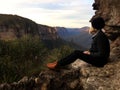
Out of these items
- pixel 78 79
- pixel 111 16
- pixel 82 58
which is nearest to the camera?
pixel 82 58

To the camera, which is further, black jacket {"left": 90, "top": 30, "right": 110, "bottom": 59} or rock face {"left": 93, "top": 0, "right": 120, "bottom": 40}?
rock face {"left": 93, "top": 0, "right": 120, "bottom": 40}

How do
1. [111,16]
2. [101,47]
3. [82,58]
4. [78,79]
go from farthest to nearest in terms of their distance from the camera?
[111,16] → [78,79] → [82,58] → [101,47]

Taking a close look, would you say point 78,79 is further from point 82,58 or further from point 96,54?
point 96,54

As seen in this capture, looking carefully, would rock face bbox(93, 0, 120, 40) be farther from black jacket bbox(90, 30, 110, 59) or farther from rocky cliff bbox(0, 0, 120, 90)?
black jacket bbox(90, 30, 110, 59)

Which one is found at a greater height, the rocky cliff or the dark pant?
the dark pant

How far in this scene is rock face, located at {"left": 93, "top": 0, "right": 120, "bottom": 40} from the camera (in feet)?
62.5

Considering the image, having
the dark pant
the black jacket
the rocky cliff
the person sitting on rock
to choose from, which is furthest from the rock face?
the dark pant

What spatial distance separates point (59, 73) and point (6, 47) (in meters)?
53.0

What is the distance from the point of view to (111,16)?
19.8m

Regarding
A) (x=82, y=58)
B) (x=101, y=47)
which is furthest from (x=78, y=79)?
(x=101, y=47)

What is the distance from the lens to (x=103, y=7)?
21.3 meters

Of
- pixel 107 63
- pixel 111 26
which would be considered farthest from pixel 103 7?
pixel 107 63

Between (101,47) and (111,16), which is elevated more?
(111,16)

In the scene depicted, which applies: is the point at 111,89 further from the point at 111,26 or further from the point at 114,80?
the point at 111,26
